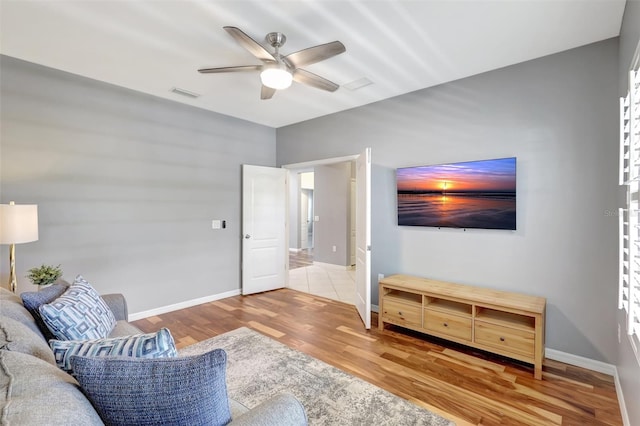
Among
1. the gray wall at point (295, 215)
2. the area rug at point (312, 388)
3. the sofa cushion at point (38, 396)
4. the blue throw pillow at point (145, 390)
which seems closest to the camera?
the sofa cushion at point (38, 396)

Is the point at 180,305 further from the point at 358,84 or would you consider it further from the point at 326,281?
the point at 358,84

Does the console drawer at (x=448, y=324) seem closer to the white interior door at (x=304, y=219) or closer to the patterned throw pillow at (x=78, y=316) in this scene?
the patterned throw pillow at (x=78, y=316)

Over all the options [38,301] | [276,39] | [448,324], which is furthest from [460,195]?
[38,301]

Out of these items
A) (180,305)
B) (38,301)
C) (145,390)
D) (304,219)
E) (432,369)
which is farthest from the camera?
(304,219)

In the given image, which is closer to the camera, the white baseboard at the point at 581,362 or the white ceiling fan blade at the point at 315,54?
the white ceiling fan blade at the point at 315,54

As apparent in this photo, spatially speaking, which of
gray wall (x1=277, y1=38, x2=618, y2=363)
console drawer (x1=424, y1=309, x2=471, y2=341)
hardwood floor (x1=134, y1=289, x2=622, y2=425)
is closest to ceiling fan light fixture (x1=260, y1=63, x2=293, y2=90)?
gray wall (x1=277, y1=38, x2=618, y2=363)

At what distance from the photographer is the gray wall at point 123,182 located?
2.93 meters

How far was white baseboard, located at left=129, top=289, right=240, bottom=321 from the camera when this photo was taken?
3.67 metres

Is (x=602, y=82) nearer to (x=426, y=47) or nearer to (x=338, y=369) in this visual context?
(x=426, y=47)

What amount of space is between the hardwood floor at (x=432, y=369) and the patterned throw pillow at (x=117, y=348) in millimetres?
1784

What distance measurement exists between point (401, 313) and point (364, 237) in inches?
36.3

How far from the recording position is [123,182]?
354cm

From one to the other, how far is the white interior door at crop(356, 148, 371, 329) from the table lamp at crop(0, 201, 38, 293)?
306 centimetres

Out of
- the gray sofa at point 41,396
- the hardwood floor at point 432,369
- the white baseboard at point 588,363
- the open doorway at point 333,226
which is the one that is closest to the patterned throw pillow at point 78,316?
the gray sofa at point 41,396
